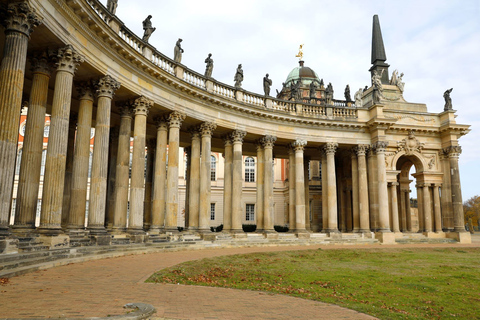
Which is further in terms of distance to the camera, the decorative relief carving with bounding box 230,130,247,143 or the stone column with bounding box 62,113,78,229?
the decorative relief carving with bounding box 230,130,247,143

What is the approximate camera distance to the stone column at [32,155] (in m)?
17.1

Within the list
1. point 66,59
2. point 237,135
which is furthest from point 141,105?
point 237,135

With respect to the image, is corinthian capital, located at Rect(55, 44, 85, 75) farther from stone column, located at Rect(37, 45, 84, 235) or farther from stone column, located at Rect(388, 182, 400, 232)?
stone column, located at Rect(388, 182, 400, 232)

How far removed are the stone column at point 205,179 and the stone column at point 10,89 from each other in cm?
1658

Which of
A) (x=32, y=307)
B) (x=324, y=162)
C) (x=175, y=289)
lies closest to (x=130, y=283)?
(x=175, y=289)

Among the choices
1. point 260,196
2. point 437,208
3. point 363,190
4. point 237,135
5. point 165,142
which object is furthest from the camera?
point 437,208

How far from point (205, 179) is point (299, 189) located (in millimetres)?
10156

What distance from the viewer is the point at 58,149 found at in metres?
17.1

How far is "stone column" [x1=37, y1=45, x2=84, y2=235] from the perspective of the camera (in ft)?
54.7

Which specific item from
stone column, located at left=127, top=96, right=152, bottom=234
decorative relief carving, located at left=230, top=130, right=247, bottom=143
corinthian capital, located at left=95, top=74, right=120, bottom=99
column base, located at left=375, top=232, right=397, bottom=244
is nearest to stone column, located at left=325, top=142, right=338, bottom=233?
column base, located at left=375, top=232, right=397, bottom=244

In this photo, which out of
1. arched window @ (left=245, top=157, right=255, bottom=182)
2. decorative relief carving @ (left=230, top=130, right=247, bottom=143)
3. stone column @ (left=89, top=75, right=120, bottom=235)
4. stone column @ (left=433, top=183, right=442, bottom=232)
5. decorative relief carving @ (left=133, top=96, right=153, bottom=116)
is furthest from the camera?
arched window @ (left=245, top=157, right=255, bottom=182)

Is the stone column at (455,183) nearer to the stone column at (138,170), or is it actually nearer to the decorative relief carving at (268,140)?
the decorative relief carving at (268,140)

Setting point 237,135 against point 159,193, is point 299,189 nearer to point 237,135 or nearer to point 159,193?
point 237,135

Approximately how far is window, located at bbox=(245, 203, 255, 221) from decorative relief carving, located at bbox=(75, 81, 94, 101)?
142 ft
